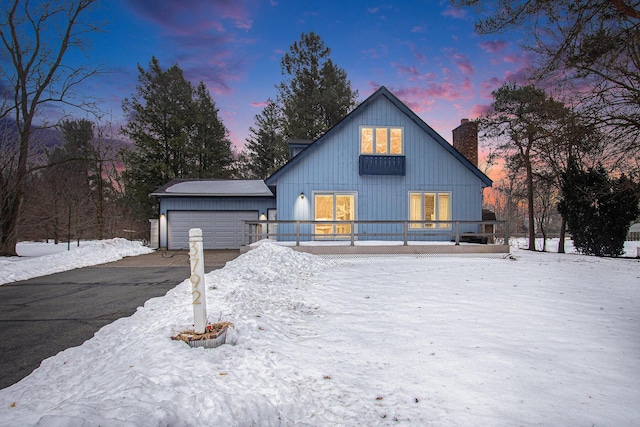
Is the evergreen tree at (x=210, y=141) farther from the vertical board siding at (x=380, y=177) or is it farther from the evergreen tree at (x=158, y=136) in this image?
the vertical board siding at (x=380, y=177)

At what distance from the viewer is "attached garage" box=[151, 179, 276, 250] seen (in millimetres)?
19703

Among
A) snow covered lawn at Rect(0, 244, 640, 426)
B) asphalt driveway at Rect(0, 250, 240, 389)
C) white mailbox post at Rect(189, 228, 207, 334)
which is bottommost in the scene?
asphalt driveway at Rect(0, 250, 240, 389)

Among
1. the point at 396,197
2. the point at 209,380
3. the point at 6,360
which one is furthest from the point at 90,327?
the point at 396,197

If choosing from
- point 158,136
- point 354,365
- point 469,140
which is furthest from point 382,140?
point 158,136

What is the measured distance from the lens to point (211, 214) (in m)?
19.9

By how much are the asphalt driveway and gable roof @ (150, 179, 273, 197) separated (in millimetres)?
9417

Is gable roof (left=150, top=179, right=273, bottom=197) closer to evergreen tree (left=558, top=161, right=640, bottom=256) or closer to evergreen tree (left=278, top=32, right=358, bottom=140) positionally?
evergreen tree (left=278, top=32, right=358, bottom=140)

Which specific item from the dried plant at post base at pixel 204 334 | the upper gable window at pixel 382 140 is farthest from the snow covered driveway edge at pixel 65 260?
the upper gable window at pixel 382 140

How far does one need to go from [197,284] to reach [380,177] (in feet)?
41.4

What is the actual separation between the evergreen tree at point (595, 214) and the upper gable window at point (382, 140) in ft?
29.0

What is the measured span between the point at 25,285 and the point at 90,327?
5.43 metres

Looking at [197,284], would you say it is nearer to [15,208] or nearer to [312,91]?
[15,208]

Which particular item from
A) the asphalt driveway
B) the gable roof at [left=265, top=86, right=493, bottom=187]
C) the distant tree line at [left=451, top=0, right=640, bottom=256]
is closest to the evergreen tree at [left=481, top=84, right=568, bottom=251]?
the gable roof at [left=265, top=86, right=493, bottom=187]

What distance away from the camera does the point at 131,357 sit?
11.0 ft
